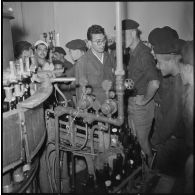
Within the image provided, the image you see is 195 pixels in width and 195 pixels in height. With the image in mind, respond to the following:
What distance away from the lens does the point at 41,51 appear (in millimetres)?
1902

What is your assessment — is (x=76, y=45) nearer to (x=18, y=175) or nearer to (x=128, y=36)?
(x=128, y=36)

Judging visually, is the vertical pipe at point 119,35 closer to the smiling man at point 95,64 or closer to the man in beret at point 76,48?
the smiling man at point 95,64

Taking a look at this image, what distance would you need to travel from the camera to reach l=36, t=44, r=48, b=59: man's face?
6.16 ft

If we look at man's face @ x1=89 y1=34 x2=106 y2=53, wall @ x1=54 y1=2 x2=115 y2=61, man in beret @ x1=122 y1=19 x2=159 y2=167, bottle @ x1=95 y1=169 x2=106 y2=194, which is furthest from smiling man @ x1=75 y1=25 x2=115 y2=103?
wall @ x1=54 y1=2 x2=115 y2=61

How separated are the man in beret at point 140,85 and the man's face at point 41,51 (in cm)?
65

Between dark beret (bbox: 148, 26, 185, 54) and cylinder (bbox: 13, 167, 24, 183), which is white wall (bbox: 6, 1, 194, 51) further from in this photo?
cylinder (bbox: 13, 167, 24, 183)

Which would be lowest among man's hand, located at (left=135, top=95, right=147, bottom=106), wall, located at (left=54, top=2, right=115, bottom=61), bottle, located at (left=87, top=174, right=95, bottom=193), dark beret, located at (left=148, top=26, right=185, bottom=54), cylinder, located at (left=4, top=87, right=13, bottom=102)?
bottle, located at (left=87, top=174, right=95, bottom=193)

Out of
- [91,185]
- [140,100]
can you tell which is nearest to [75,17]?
[140,100]

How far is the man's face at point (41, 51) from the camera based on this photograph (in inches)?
73.9

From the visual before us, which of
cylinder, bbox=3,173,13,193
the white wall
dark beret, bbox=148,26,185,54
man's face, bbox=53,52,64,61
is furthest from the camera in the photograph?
the white wall

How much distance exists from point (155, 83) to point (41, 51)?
92 centimetres

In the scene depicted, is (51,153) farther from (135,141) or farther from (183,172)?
(183,172)

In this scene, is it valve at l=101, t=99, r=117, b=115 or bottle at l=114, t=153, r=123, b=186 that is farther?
bottle at l=114, t=153, r=123, b=186

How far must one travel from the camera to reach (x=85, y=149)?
1.31 meters
